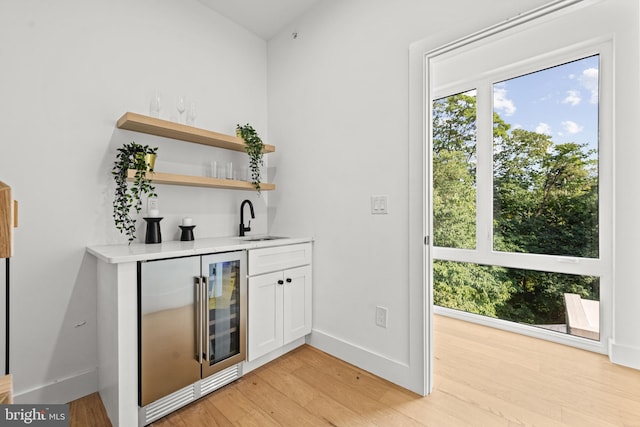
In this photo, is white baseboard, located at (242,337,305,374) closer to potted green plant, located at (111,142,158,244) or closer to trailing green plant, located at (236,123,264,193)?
potted green plant, located at (111,142,158,244)

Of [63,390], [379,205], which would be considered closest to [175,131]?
[379,205]

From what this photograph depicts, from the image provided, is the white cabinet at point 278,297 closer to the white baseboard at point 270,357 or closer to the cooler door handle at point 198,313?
the white baseboard at point 270,357

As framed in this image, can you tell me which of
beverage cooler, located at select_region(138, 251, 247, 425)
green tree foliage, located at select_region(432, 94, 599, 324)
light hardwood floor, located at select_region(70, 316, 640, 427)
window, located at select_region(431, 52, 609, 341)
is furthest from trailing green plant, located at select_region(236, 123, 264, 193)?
green tree foliage, located at select_region(432, 94, 599, 324)

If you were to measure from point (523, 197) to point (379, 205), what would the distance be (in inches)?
65.1

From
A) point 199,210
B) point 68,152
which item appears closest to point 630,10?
point 199,210

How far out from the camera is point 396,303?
6.36 feet

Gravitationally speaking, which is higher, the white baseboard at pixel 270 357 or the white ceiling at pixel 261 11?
the white ceiling at pixel 261 11

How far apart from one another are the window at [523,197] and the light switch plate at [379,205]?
31.8 inches

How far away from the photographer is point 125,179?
190 centimetres

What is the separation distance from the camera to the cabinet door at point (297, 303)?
7.27 feet

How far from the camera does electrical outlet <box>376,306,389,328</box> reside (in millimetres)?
1990

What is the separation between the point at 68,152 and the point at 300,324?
1894mm

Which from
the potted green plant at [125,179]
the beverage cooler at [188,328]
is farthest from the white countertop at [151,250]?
the potted green plant at [125,179]

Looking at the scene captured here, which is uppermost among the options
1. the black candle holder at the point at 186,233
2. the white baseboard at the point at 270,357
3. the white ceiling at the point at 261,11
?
the white ceiling at the point at 261,11
